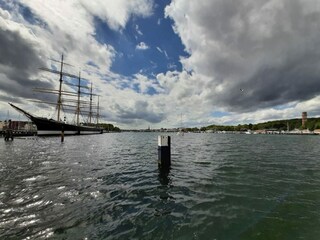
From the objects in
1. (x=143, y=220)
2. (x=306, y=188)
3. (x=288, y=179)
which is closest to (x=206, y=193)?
(x=143, y=220)

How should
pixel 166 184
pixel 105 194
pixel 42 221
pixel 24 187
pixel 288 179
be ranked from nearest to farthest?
pixel 42 221 → pixel 105 194 → pixel 24 187 → pixel 166 184 → pixel 288 179

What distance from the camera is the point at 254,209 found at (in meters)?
8.34

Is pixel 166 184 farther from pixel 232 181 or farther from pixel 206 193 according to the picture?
pixel 232 181

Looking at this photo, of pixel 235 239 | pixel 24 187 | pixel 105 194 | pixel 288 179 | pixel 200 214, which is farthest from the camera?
pixel 288 179

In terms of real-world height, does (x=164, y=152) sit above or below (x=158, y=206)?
above

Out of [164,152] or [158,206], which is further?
[164,152]

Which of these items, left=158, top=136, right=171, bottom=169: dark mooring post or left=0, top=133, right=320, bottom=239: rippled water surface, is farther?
left=158, top=136, right=171, bottom=169: dark mooring post

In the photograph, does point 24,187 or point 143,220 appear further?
point 24,187

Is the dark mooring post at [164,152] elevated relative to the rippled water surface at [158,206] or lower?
elevated

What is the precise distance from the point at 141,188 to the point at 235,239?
20.7 feet

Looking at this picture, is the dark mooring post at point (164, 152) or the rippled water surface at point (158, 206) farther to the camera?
the dark mooring post at point (164, 152)

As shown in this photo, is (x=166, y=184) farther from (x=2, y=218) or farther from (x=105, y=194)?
(x=2, y=218)

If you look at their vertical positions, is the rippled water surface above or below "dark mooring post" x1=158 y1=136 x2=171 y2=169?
below

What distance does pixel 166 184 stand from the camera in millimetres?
12430
